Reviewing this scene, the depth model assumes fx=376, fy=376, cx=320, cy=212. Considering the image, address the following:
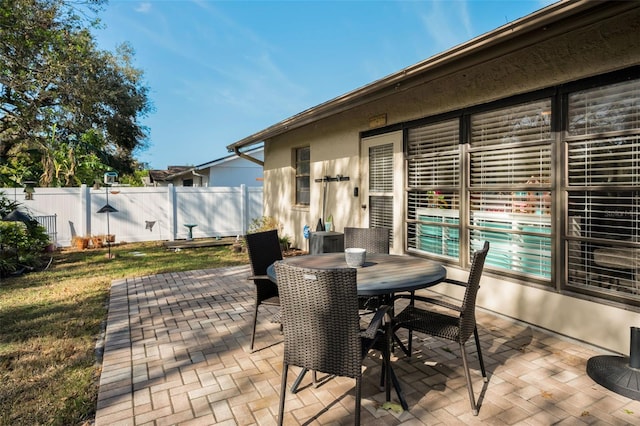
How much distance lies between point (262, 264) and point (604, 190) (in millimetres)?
3042

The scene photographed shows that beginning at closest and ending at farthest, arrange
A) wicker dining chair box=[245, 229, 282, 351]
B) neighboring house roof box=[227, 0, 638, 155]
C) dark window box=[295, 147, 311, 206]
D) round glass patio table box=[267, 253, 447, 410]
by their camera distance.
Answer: round glass patio table box=[267, 253, 447, 410]
neighboring house roof box=[227, 0, 638, 155]
wicker dining chair box=[245, 229, 282, 351]
dark window box=[295, 147, 311, 206]

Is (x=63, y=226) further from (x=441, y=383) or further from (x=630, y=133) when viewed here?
(x=630, y=133)

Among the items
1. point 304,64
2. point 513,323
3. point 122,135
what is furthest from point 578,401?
point 304,64

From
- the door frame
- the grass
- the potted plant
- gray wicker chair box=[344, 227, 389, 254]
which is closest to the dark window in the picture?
the potted plant

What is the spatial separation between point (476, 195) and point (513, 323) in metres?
1.44

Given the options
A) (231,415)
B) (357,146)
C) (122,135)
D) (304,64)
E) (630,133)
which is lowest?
(231,415)

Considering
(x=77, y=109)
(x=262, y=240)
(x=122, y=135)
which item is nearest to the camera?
(x=262, y=240)

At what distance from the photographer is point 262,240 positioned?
3631mm

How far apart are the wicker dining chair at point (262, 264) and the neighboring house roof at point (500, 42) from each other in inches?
89.7

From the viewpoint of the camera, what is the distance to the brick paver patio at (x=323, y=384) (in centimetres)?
229

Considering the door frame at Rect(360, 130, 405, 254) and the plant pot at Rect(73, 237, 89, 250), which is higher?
the door frame at Rect(360, 130, 405, 254)

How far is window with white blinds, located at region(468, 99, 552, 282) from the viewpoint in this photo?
3.68 metres

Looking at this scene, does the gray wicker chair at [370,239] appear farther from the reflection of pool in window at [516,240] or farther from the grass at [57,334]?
the grass at [57,334]

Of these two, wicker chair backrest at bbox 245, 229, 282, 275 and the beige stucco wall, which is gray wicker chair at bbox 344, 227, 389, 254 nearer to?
wicker chair backrest at bbox 245, 229, 282, 275
